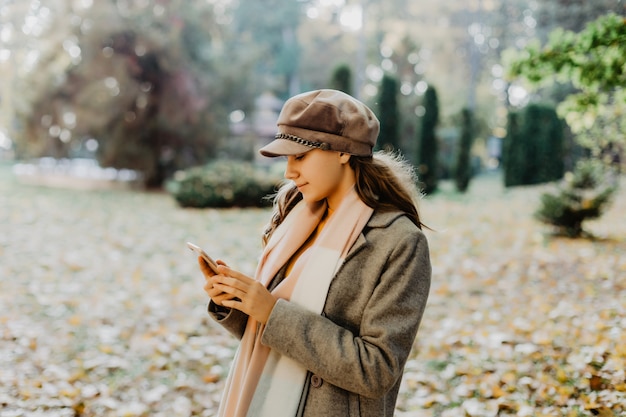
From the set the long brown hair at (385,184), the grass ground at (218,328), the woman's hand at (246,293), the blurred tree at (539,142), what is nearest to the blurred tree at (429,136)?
the blurred tree at (539,142)

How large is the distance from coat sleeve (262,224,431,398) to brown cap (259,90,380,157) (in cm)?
34

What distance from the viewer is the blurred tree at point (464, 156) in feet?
68.1

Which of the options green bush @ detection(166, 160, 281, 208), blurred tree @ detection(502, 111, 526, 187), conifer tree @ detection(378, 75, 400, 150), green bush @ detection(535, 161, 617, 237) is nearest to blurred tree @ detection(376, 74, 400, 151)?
conifer tree @ detection(378, 75, 400, 150)

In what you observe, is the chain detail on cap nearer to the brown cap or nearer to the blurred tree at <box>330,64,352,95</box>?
the brown cap

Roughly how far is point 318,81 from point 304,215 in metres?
41.6

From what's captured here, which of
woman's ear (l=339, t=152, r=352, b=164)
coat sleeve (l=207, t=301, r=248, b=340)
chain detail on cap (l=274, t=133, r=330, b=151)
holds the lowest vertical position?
coat sleeve (l=207, t=301, r=248, b=340)

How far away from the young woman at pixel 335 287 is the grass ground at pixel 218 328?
2.39 metres

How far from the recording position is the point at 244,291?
1722 mm

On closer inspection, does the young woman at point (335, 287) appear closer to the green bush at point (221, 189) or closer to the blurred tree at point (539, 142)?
the green bush at point (221, 189)

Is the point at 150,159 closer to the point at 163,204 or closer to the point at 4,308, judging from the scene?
the point at 163,204

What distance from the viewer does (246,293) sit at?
1.72 m

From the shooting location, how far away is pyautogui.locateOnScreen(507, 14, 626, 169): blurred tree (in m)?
4.32

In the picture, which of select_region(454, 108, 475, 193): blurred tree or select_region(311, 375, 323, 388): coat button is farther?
select_region(454, 108, 475, 193): blurred tree

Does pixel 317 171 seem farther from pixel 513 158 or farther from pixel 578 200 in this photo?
pixel 513 158
